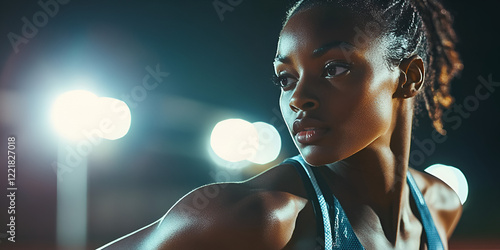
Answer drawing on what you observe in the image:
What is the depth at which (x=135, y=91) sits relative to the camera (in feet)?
5.66

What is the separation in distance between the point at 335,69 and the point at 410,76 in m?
0.14

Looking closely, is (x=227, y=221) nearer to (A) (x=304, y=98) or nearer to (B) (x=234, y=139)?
(A) (x=304, y=98)

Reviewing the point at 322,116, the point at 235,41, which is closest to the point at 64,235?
the point at 235,41

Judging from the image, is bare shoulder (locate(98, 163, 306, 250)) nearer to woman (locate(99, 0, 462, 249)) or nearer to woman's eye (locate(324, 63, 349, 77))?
woman (locate(99, 0, 462, 249))

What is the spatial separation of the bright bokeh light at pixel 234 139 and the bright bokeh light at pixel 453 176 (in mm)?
988

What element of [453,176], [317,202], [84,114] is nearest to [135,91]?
[84,114]

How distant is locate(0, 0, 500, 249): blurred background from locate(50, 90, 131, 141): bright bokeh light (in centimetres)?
3

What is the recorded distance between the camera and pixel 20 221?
1703 millimetres

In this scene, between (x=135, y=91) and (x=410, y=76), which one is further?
(x=135, y=91)

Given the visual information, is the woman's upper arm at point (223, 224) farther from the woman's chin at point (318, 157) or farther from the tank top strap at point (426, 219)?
the tank top strap at point (426, 219)

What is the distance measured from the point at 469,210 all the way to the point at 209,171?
5.36ft

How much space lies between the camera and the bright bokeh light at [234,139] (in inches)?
75.9

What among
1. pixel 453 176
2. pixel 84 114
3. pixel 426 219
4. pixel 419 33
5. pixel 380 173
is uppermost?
pixel 419 33

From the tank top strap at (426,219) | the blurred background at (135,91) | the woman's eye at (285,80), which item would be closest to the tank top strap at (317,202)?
the woman's eye at (285,80)
